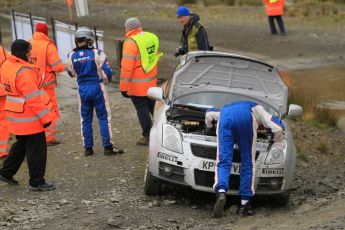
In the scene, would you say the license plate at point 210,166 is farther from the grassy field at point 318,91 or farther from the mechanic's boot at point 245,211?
the grassy field at point 318,91

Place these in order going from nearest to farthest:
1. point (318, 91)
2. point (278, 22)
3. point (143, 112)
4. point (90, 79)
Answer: point (90, 79)
point (143, 112)
point (318, 91)
point (278, 22)

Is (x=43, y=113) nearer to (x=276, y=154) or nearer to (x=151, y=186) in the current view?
(x=151, y=186)

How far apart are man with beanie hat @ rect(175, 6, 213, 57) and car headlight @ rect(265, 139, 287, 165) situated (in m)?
→ 3.88

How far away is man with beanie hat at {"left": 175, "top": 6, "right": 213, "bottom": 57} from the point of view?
40.1 ft

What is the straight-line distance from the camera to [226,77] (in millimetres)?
9930

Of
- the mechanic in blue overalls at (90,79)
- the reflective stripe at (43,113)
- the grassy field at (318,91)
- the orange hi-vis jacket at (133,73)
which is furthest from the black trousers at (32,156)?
the grassy field at (318,91)

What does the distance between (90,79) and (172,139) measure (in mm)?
2457

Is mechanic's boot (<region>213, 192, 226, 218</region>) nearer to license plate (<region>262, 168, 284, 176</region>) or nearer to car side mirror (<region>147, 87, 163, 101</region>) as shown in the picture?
license plate (<region>262, 168, 284, 176</region>)

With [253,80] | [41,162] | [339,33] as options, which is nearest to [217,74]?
[253,80]

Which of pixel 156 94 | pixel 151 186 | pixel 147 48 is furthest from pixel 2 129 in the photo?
pixel 151 186

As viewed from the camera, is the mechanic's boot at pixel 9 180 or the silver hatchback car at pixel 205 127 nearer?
the silver hatchback car at pixel 205 127

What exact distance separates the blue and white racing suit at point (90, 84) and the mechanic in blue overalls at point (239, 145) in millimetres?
2784

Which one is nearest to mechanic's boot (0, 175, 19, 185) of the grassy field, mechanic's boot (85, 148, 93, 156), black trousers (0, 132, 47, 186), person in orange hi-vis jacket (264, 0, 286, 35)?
black trousers (0, 132, 47, 186)

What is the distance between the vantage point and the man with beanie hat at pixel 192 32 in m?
12.2
